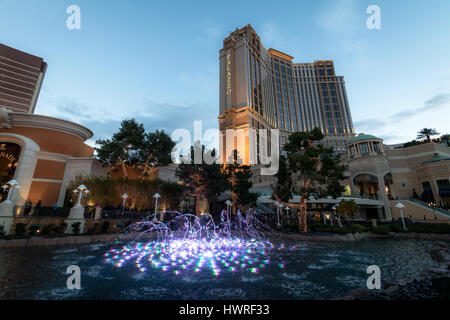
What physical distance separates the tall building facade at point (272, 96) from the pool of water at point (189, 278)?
6457cm

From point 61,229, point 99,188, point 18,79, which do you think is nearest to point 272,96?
point 99,188

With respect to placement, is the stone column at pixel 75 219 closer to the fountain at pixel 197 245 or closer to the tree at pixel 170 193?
the fountain at pixel 197 245

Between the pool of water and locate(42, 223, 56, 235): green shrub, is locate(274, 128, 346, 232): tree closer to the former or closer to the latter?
the pool of water

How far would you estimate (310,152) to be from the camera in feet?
54.5

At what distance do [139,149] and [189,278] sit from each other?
22.6 m

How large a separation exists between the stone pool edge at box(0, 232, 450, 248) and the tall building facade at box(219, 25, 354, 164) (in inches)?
2205

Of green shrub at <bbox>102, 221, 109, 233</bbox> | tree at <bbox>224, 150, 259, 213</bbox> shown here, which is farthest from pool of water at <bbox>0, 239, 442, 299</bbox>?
tree at <bbox>224, 150, 259, 213</bbox>

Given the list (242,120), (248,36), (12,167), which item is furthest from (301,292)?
(248,36)

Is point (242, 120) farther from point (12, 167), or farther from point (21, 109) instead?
point (21, 109)

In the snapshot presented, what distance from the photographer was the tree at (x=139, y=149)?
2353 centimetres

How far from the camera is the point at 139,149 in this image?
25.6m

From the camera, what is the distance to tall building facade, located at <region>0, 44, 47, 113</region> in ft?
241

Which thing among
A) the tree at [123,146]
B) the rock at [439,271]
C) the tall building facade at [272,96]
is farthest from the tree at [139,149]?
the tall building facade at [272,96]
